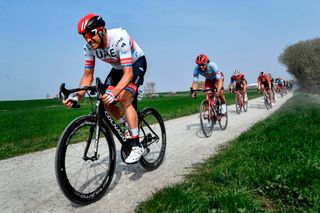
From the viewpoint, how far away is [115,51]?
4.44 metres

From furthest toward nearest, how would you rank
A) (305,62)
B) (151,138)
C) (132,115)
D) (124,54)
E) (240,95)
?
(305,62), (240,95), (151,138), (132,115), (124,54)

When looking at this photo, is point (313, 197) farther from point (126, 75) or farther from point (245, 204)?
point (126, 75)

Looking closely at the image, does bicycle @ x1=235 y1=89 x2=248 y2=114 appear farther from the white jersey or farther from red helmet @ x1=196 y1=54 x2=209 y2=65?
the white jersey

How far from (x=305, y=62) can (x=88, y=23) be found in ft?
204

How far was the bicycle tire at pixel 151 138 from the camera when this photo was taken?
5.41 meters

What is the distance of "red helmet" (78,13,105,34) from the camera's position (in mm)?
3916

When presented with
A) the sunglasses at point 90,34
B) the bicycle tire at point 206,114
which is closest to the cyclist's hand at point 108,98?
the sunglasses at point 90,34

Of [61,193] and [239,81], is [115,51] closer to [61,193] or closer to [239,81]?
[61,193]

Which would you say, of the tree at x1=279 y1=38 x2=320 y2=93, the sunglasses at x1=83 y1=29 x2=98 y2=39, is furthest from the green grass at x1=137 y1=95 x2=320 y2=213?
the tree at x1=279 y1=38 x2=320 y2=93

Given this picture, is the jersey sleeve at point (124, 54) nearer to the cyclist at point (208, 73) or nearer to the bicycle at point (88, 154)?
the bicycle at point (88, 154)

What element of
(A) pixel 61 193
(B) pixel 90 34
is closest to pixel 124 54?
(B) pixel 90 34

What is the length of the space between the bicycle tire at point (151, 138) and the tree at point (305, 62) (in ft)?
184

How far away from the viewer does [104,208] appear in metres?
3.80

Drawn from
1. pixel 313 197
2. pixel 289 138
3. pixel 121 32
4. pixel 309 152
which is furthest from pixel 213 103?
pixel 313 197
